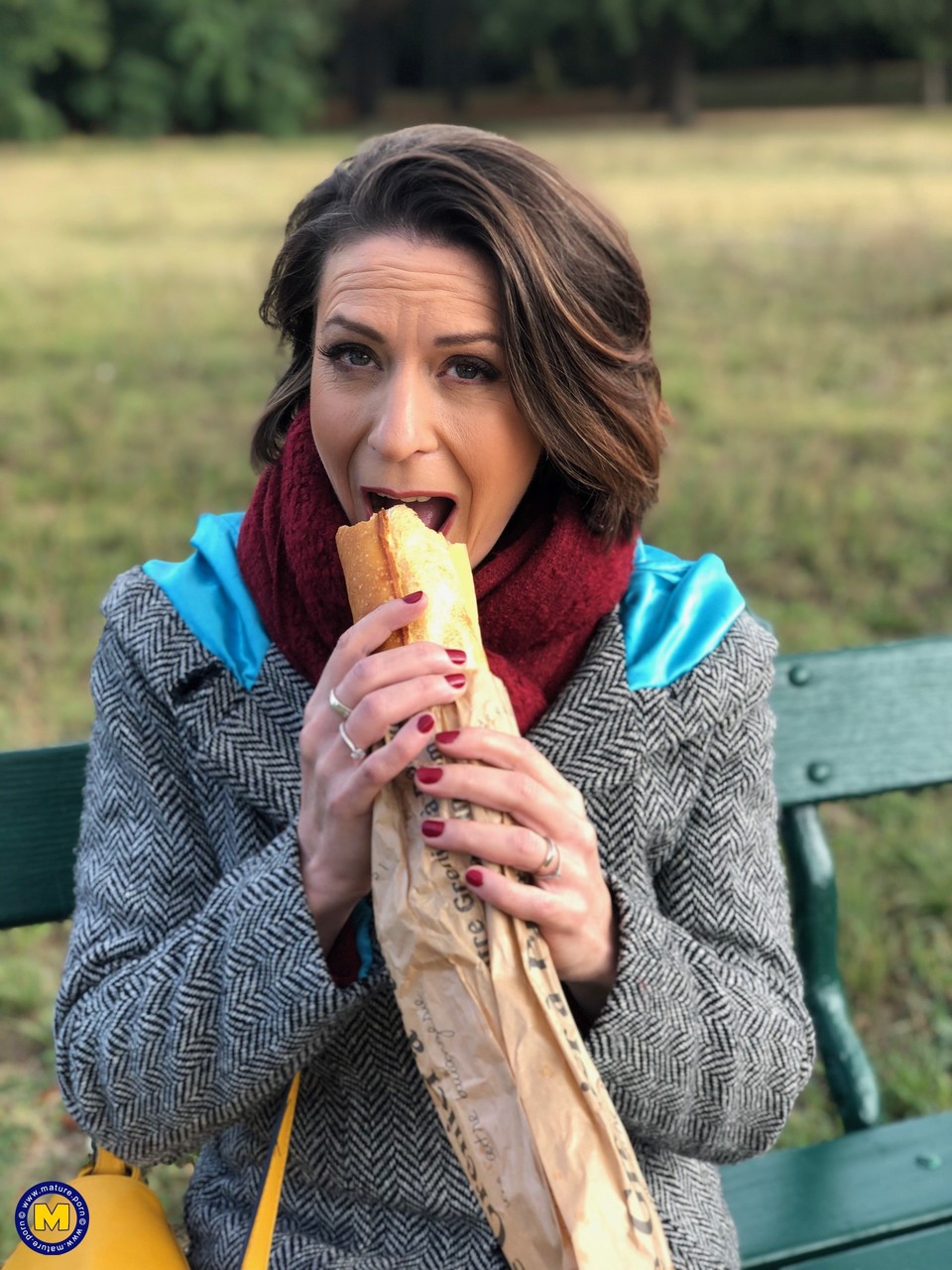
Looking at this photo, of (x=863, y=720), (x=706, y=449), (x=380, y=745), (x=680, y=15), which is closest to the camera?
(x=380, y=745)

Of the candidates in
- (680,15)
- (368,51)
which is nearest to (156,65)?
(368,51)

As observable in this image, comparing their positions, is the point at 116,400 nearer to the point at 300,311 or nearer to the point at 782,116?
the point at 300,311

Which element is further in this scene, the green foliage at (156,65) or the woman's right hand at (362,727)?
the green foliage at (156,65)

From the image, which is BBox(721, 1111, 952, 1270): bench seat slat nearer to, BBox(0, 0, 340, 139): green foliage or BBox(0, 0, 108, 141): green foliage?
BBox(0, 0, 108, 141): green foliage

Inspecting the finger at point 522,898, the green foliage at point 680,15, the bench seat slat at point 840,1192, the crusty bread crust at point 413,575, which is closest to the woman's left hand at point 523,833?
the finger at point 522,898

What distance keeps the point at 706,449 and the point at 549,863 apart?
19.7 feet

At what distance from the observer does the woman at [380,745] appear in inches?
67.5

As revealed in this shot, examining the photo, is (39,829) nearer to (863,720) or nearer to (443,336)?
(443,336)

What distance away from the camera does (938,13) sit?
39.8 m

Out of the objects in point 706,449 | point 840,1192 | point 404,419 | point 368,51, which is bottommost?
point 368,51

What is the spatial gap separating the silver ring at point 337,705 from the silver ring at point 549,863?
24 centimetres

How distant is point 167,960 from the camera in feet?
5.82

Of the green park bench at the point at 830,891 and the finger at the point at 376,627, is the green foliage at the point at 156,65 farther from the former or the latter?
the finger at the point at 376,627

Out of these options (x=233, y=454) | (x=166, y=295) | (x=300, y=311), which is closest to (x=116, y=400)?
(x=233, y=454)
